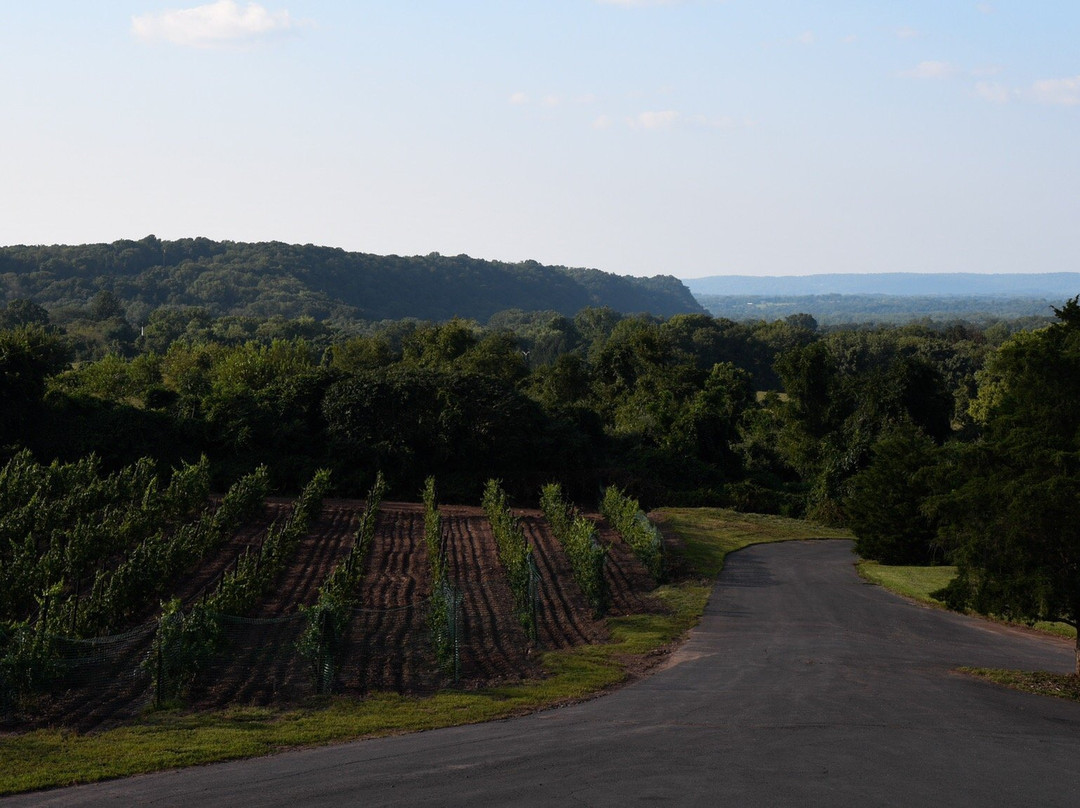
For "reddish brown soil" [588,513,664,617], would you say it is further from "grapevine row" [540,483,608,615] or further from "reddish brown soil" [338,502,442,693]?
"reddish brown soil" [338,502,442,693]

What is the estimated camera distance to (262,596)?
76.2 ft

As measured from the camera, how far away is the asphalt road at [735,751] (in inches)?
463

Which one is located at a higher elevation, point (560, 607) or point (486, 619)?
point (486, 619)

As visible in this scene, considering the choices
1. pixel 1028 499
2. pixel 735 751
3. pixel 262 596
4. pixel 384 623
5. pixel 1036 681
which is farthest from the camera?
pixel 262 596

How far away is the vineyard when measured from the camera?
15992mm

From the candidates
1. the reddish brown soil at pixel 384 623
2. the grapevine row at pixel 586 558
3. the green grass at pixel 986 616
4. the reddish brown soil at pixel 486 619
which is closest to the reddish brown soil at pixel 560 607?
the reddish brown soil at pixel 384 623

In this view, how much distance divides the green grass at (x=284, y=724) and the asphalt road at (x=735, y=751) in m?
0.42

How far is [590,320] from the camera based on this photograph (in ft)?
563

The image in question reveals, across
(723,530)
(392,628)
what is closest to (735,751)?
(392,628)

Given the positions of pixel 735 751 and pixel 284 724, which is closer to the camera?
pixel 735 751

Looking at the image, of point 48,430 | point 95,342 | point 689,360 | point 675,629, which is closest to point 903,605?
point 675,629

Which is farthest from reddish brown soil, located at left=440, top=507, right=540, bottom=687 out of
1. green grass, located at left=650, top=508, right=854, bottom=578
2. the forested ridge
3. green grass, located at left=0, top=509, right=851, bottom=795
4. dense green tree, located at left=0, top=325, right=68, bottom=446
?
dense green tree, located at left=0, top=325, right=68, bottom=446

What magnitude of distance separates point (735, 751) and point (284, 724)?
20.8 ft

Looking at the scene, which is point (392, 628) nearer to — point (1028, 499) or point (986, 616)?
point (1028, 499)
